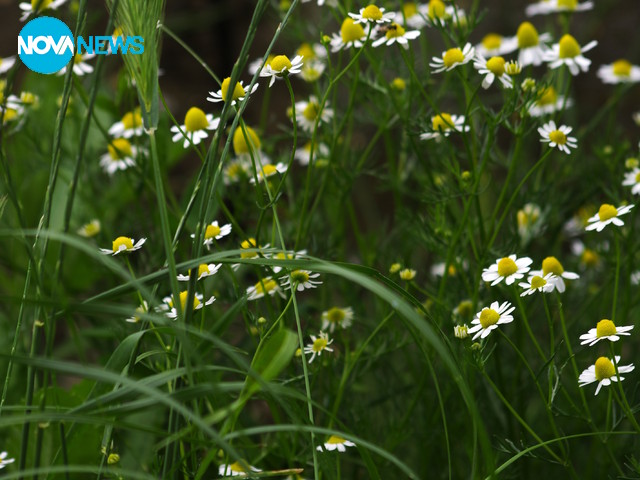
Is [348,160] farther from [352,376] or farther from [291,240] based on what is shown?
[352,376]

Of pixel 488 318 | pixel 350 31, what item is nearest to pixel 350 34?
pixel 350 31

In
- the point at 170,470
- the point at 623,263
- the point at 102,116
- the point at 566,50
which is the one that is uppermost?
the point at 102,116

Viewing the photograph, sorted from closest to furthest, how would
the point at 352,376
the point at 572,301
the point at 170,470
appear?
the point at 170,470 → the point at 352,376 → the point at 572,301

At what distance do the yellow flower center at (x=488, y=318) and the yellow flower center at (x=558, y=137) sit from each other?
21 cm

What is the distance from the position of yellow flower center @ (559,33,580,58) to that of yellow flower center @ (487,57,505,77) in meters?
0.14

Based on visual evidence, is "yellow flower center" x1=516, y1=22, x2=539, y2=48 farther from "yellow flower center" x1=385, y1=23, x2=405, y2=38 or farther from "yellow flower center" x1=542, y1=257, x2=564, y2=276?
"yellow flower center" x1=542, y1=257, x2=564, y2=276

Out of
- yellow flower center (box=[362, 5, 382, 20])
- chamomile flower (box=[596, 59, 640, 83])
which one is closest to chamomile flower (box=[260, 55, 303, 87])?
yellow flower center (box=[362, 5, 382, 20])

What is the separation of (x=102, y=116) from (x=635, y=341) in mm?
853

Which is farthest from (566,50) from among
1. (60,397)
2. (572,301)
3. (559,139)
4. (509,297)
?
(60,397)

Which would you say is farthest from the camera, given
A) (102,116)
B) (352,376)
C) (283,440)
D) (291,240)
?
(102,116)

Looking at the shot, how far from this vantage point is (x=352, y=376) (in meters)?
0.87

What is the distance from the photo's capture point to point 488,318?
665 mm

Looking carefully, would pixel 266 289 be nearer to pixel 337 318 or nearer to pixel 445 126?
pixel 337 318

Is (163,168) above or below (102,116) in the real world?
below
